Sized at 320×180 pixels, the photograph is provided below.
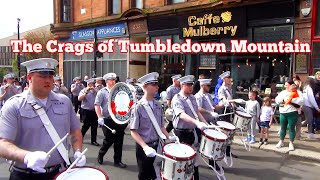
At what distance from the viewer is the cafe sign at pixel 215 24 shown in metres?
14.4

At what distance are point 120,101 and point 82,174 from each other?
15.9 feet

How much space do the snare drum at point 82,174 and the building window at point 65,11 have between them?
23.7m

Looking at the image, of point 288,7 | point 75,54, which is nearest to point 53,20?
point 75,54

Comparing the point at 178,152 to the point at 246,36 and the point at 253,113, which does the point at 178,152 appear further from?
the point at 246,36

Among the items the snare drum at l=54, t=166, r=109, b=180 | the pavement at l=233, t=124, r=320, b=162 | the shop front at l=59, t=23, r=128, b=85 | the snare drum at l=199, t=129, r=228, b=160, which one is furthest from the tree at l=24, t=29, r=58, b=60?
the snare drum at l=54, t=166, r=109, b=180

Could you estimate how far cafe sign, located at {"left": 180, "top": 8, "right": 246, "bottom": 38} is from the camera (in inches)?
567

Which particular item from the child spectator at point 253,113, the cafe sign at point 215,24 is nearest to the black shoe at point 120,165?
the child spectator at point 253,113

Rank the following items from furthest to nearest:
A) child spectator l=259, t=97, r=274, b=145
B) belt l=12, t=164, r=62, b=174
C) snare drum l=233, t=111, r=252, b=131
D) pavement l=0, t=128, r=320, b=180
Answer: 1. child spectator l=259, t=97, r=274, b=145
2. snare drum l=233, t=111, r=252, b=131
3. pavement l=0, t=128, r=320, b=180
4. belt l=12, t=164, r=62, b=174

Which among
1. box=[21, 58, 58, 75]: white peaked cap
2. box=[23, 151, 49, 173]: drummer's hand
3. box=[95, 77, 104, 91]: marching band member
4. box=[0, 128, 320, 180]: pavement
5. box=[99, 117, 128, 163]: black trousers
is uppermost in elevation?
box=[21, 58, 58, 75]: white peaked cap

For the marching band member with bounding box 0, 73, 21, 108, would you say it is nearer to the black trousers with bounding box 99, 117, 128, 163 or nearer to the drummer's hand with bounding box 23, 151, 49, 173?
the black trousers with bounding box 99, 117, 128, 163

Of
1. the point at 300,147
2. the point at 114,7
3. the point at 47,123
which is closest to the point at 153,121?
the point at 47,123

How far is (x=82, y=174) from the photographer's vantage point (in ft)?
10.2

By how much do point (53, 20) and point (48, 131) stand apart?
2488 centimetres

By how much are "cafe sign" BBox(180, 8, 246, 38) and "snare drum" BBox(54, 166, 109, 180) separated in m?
12.2
